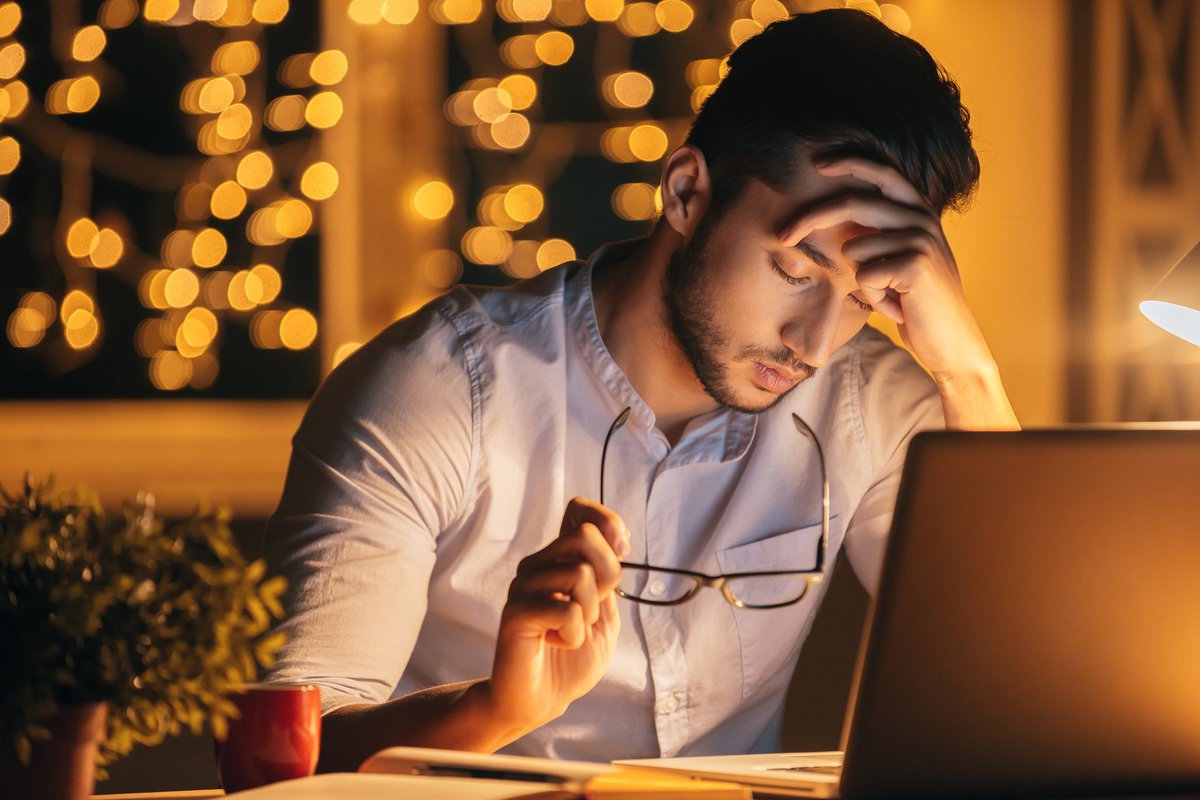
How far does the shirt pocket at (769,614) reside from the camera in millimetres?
1641

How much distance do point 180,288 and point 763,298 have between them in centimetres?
183

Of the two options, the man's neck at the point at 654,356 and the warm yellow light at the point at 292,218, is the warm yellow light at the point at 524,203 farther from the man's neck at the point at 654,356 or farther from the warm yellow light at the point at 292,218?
the man's neck at the point at 654,356

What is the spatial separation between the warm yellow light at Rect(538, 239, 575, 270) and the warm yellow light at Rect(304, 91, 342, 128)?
1.81ft

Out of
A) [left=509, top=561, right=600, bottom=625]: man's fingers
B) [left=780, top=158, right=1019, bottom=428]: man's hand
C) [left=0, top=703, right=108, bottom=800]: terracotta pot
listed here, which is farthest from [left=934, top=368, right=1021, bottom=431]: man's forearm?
[left=0, top=703, right=108, bottom=800]: terracotta pot

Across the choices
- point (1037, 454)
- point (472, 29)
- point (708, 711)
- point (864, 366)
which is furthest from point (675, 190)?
point (472, 29)

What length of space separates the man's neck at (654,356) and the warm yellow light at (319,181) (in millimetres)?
1470

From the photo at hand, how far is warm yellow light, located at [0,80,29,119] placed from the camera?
9.86 feet

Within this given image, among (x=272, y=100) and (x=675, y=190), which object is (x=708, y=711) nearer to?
(x=675, y=190)

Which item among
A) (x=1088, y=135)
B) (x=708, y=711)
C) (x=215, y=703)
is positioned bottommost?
(x=708, y=711)

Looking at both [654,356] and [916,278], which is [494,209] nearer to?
[654,356]

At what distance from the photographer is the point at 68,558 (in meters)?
0.77

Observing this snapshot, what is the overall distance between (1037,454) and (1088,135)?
8.41ft

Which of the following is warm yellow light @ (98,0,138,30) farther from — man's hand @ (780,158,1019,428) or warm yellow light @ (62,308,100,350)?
man's hand @ (780,158,1019,428)

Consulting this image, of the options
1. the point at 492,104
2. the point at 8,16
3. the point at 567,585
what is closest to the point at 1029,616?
the point at 567,585
